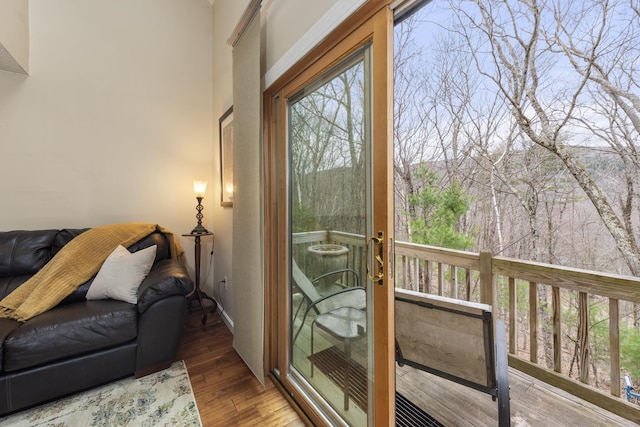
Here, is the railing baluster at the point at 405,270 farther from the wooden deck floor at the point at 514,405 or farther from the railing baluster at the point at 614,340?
the railing baluster at the point at 614,340

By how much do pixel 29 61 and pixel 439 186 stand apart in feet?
13.2

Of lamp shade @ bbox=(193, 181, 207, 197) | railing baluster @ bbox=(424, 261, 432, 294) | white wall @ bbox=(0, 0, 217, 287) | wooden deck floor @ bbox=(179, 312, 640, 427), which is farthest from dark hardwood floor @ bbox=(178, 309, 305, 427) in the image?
railing baluster @ bbox=(424, 261, 432, 294)

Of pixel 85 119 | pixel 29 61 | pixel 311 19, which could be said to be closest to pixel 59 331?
pixel 85 119

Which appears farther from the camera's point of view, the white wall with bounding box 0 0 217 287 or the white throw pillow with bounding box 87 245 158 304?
the white wall with bounding box 0 0 217 287

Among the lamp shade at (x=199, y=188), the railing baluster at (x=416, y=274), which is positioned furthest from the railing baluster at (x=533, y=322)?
the lamp shade at (x=199, y=188)

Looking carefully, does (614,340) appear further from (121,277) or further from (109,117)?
(109,117)

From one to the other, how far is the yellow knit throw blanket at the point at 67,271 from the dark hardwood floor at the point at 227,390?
0.96m

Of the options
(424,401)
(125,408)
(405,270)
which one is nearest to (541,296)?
(405,270)

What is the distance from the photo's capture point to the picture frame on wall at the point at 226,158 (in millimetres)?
2586

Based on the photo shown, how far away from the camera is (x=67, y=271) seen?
6.48 ft

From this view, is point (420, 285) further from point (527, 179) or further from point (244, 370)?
point (244, 370)

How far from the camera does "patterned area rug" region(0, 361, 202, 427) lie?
4.90 ft

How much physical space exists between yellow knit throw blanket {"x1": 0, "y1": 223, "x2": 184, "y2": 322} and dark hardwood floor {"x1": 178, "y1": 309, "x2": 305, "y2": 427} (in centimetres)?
96

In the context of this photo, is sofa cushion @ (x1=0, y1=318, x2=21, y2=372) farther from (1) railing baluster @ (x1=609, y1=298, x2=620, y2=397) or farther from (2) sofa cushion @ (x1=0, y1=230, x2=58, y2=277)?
(1) railing baluster @ (x1=609, y1=298, x2=620, y2=397)
